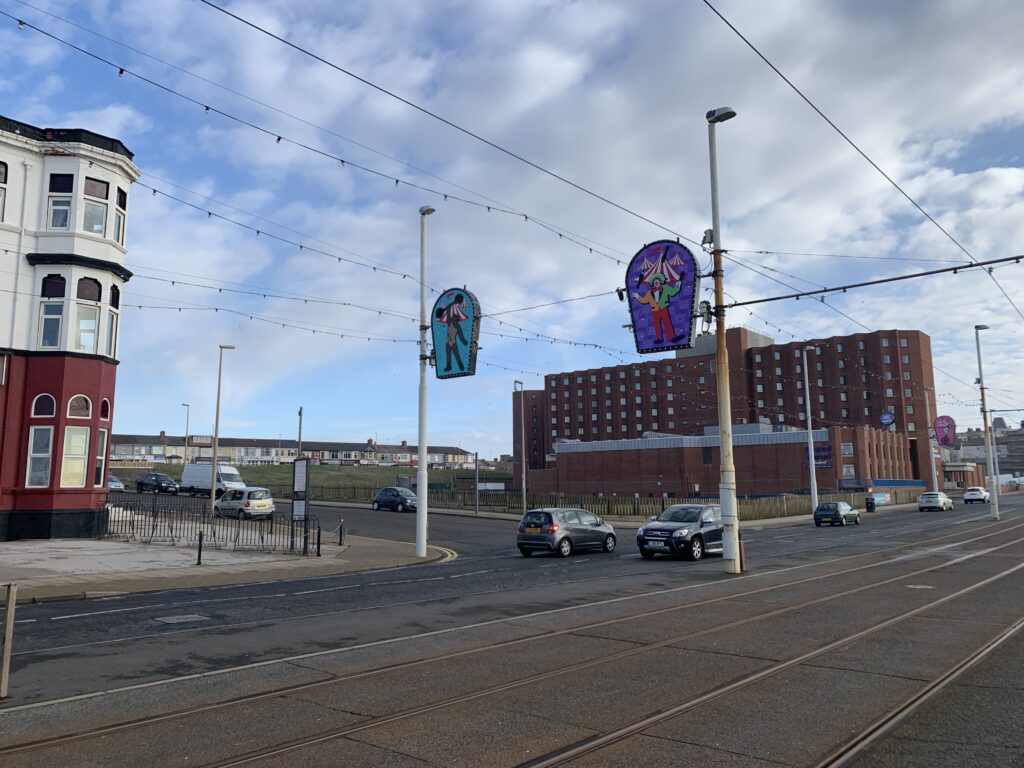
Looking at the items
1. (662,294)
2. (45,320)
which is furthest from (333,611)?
(45,320)

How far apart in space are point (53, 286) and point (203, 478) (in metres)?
29.9

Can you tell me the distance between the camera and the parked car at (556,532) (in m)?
22.2

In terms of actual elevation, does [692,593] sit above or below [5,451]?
below

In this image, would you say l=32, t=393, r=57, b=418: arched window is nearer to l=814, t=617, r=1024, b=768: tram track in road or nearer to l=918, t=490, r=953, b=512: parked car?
l=814, t=617, r=1024, b=768: tram track in road

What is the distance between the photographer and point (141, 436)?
535 feet

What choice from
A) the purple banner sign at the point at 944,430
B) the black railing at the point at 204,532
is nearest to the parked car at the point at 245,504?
the black railing at the point at 204,532

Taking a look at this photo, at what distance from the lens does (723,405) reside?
18172 millimetres

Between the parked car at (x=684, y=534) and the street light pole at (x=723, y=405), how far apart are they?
9.68 ft

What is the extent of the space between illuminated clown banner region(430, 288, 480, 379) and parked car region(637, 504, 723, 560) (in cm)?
704

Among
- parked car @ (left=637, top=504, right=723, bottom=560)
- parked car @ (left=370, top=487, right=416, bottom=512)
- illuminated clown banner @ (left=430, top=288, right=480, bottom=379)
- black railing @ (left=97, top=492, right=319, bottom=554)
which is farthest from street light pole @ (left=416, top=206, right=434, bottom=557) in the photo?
parked car @ (left=370, top=487, right=416, bottom=512)

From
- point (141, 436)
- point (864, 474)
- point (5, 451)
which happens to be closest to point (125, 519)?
point (5, 451)

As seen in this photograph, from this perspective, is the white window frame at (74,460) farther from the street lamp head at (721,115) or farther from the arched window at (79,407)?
the street lamp head at (721,115)

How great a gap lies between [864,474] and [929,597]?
247 feet

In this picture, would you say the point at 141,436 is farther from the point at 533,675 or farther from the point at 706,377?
the point at 533,675
